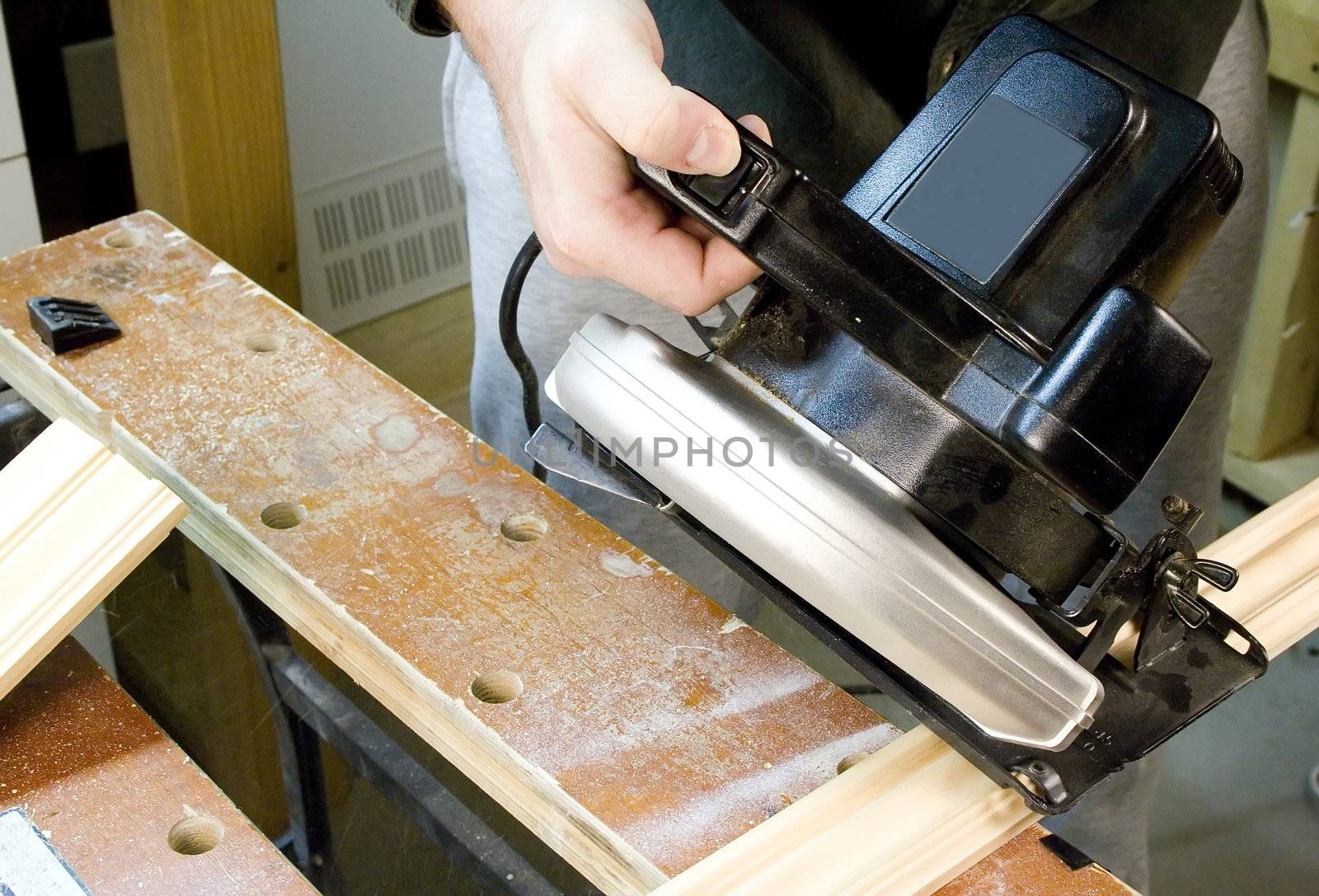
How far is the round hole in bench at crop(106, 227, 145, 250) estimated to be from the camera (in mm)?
992

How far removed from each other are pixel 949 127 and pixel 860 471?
0.18 meters

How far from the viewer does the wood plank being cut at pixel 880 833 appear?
23.3 inches

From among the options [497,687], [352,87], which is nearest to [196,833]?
[497,687]

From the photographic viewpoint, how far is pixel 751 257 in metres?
0.62

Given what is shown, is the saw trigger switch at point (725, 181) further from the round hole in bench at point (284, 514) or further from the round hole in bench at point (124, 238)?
the round hole in bench at point (124, 238)

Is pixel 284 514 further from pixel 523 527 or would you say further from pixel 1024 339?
pixel 1024 339

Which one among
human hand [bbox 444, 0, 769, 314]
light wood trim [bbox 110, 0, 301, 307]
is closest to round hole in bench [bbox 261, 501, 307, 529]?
human hand [bbox 444, 0, 769, 314]

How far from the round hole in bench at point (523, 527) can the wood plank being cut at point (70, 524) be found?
186 mm

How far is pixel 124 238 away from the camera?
3.28 ft

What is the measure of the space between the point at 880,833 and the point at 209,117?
1300 mm

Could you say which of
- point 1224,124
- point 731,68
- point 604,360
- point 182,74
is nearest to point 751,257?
point 604,360

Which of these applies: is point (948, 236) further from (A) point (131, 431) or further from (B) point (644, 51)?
(A) point (131, 431)

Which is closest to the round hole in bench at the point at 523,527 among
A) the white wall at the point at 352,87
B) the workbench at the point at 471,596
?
the workbench at the point at 471,596

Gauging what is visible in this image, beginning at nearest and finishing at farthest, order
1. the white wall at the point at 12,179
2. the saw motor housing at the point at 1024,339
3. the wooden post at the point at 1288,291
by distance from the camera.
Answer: the saw motor housing at the point at 1024,339
the white wall at the point at 12,179
the wooden post at the point at 1288,291
